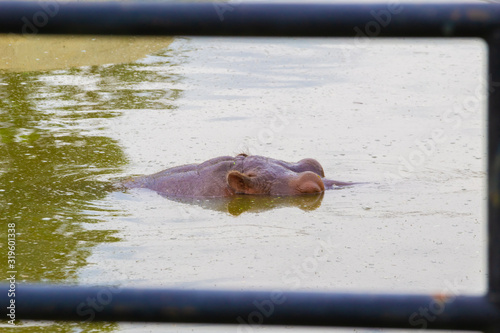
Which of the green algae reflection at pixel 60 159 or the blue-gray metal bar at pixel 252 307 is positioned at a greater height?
the green algae reflection at pixel 60 159

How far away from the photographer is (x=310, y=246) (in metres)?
4.67

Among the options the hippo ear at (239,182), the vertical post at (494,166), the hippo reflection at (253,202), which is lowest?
the vertical post at (494,166)

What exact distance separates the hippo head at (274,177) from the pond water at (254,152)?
0.42 feet

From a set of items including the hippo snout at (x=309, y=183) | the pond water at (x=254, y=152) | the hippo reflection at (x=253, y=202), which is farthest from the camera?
the hippo snout at (x=309, y=183)

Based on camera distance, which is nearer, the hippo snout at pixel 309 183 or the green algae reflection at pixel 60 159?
the green algae reflection at pixel 60 159

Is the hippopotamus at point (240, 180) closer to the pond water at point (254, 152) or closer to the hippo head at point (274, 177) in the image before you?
the hippo head at point (274, 177)

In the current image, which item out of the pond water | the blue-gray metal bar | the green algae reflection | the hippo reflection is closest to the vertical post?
the blue-gray metal bar

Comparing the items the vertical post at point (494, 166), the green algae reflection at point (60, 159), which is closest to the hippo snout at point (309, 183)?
the green algae reflection at point (60, 159)

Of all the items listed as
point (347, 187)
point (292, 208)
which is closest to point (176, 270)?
point (292, 208)

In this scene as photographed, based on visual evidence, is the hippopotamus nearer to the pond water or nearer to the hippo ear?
the hippo ear

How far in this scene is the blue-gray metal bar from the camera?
768mm

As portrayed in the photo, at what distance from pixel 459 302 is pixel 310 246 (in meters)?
3.92

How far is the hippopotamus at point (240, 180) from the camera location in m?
5.81

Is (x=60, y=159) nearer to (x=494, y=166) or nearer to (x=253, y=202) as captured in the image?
(x=253, y=202)
